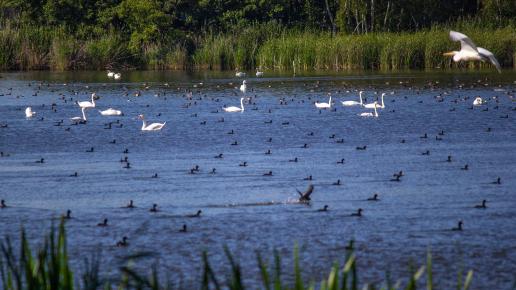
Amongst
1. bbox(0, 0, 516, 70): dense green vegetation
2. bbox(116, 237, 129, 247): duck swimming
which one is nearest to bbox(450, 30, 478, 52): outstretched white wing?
bbox(116, 237, 129, 247): duck swimming

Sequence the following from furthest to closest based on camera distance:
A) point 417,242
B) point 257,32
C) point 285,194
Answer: point 257,32 → point 285,194 → point 417,242

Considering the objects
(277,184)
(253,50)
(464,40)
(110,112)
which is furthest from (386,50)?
(277,184)

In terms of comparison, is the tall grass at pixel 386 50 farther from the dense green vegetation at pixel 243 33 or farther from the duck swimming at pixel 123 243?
the duck swimming at pixel 123 243

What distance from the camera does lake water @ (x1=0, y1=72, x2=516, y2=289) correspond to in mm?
11648

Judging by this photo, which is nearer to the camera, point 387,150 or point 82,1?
point 387,150

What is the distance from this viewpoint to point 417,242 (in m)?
11.9

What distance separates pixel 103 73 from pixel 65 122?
25678 mm

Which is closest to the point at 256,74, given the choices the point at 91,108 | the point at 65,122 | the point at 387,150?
the point at 91,108

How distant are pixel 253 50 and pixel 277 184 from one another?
38181 mm

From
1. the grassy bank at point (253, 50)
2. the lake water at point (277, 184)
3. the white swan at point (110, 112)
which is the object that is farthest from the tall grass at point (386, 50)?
the white swan at point (110, 112)

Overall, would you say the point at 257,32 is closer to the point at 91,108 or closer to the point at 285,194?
the point at 91,108

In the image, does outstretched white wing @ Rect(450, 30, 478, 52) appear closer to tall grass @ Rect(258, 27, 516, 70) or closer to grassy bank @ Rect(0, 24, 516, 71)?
grassy bank @ Rect(0, 24, 516, 71)

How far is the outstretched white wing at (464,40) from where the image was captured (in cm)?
1564

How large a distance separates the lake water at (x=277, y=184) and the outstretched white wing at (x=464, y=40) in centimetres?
193
